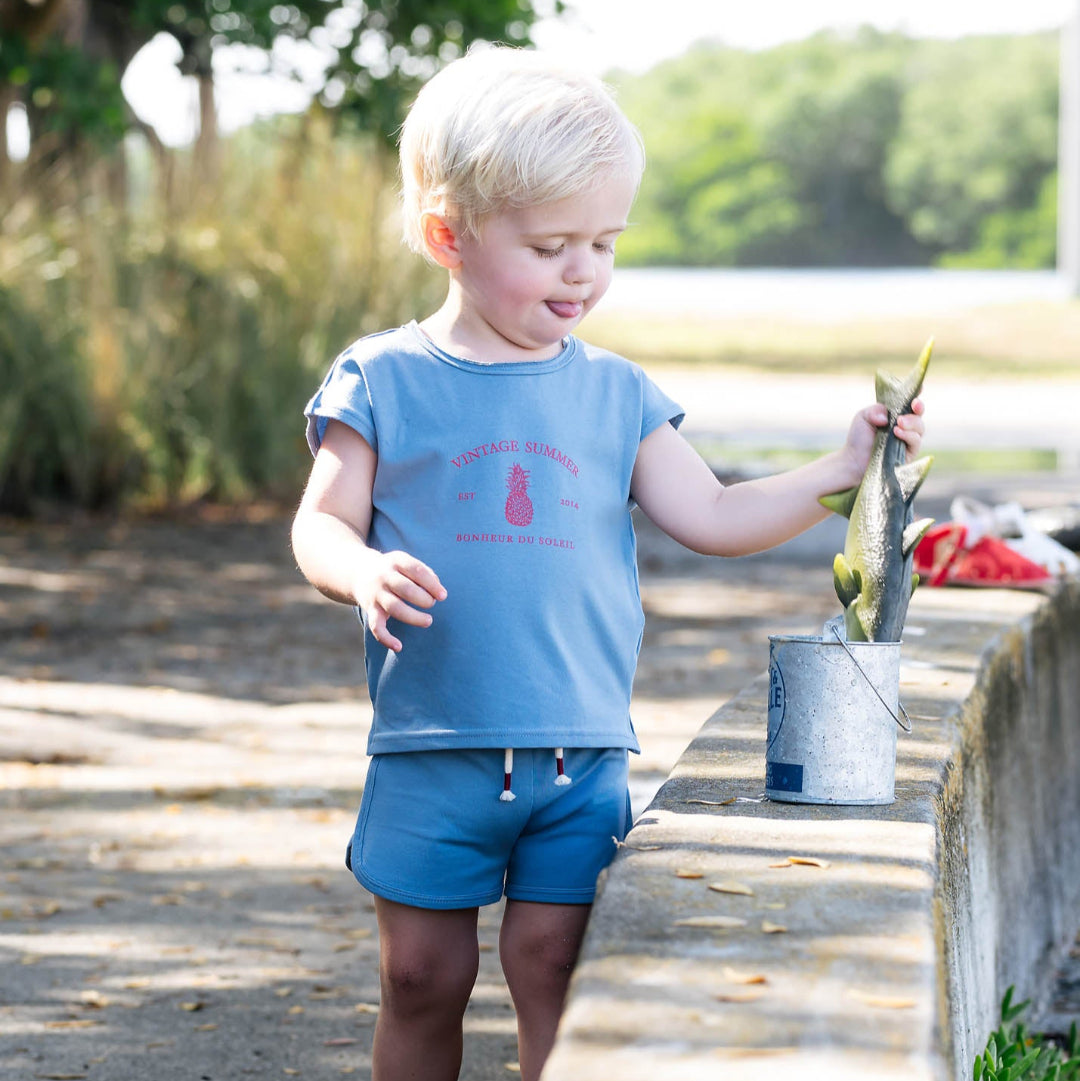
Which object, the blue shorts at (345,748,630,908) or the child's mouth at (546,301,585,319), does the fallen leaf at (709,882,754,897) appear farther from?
the child's mouth at (546,301,585,319)

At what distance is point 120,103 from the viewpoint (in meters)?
12.3

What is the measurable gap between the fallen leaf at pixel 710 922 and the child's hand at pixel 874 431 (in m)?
0.82

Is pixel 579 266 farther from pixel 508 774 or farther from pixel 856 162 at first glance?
pixel 856 162

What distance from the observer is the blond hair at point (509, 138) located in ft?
7.82

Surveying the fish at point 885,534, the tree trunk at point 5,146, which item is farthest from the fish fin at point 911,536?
the tree trunk at point 5,146

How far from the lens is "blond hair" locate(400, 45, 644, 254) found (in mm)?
2383

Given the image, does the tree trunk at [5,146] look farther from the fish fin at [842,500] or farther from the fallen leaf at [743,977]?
the fallen leaf at [743,977]

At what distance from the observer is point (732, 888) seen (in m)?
2.13

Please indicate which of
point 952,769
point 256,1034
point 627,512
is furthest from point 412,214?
point 256,1034

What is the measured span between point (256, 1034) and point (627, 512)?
62.7 inches

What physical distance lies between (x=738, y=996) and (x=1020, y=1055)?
69.5 inches

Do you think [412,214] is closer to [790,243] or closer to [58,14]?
[58,14]

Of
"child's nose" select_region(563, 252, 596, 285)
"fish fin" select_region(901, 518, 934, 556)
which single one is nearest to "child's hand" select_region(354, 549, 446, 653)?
"child's nose" select_region(563, 252, 596, 285)

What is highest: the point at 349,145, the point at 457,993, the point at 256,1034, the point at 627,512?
the point at 349,145
